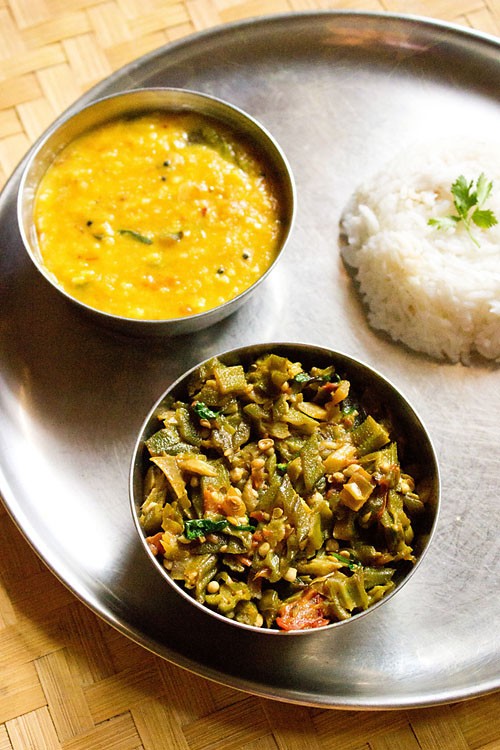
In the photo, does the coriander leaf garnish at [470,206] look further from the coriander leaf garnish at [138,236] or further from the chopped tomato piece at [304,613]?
the chopped tomato piece at [304,613]

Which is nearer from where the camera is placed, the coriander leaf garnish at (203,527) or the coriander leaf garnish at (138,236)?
the coriander leaf garnish at (203,527)

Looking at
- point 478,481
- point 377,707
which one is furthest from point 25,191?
point 377,707

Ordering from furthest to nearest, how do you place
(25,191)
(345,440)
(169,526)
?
(25,191) < (345,440) < (169,526)

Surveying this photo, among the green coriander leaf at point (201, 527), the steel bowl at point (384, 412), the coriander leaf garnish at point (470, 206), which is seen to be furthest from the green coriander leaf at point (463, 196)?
the green coriander leaf at point (201, 527)

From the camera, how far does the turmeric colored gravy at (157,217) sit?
269 centimetres

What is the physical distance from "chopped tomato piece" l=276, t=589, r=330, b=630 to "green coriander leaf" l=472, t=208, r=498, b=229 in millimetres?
1442

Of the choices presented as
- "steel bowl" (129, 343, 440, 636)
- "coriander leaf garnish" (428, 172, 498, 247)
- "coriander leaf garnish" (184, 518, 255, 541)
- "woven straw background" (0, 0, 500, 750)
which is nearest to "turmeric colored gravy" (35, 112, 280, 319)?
"steel bowl" (129, 343, 440, 636)

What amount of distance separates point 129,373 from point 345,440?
0.82 m

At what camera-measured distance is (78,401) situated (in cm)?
277

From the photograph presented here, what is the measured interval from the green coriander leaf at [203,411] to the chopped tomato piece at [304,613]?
567 mm

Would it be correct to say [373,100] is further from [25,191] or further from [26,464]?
[26,464]

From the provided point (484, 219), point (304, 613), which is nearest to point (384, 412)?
point (304, 613)

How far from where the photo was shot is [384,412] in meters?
2.50

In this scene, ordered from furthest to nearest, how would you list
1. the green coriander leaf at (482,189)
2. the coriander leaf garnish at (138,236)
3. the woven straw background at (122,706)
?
the green coriander leaf at (482,189)
the coriander leaf garnish at (138,236)
the woven straw background at (122,706)
